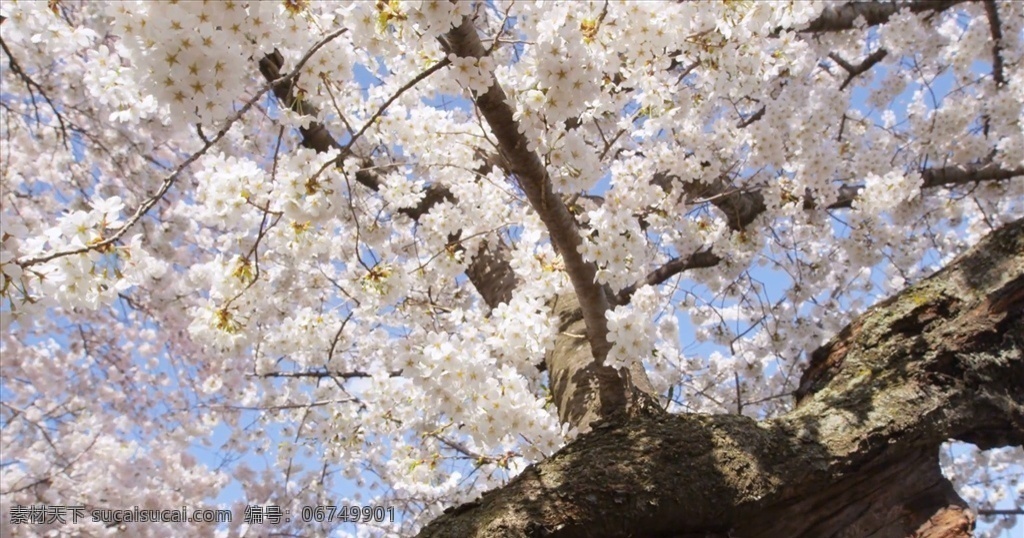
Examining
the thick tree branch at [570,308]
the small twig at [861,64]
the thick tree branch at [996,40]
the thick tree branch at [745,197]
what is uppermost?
the small twig at [861,64]

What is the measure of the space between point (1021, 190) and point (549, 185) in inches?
169

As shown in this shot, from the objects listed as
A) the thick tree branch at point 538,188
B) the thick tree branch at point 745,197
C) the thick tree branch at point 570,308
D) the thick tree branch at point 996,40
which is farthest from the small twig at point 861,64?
the thick tree branch at point 538,188

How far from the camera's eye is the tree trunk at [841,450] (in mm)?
1277

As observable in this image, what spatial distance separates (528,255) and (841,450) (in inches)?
69.7

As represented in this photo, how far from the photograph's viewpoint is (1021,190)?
4.48 meters

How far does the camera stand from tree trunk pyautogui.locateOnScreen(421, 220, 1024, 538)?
128 centimetres

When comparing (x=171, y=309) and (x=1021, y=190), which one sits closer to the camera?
(x=1021, y=190)

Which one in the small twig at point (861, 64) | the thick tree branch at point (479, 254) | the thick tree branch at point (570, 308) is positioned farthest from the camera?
the small twig at point (861, 64)

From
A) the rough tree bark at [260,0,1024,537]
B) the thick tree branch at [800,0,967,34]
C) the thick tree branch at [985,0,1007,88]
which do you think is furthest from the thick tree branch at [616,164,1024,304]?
the rough tree bark at [260,0,1024,537]

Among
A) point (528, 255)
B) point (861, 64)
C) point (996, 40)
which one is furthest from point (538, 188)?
point (996, 40)

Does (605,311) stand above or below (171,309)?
below

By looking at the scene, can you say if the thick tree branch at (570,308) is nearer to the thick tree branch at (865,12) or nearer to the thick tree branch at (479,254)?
the thick tree branch at (479,254)

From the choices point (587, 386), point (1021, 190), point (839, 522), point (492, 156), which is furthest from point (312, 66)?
point (1021, 190)

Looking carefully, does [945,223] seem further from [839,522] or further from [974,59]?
[839,522]
